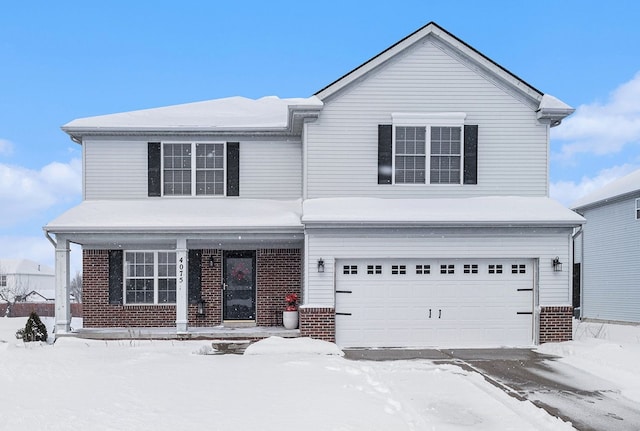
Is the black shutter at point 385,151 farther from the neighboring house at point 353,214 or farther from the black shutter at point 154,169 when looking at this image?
the black shutter at point 154,169

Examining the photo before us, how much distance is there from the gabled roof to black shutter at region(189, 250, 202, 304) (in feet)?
19.8

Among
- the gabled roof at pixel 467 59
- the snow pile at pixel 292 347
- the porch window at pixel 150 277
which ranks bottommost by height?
the snow pile at pixel 292 347

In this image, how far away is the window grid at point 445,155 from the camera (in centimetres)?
1312

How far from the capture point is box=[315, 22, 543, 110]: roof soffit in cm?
1294

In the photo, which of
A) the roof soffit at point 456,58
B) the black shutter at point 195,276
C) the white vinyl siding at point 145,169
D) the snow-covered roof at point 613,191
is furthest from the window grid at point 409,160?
the snow-covered roof at point 613,191

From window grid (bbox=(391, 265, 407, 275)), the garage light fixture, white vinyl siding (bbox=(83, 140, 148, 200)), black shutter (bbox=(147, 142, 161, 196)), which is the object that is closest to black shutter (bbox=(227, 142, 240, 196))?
black shutter (bbox=(147, 142, 161, 196))

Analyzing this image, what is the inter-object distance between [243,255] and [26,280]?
48941 mm

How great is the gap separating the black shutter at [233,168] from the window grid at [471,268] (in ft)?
22.4

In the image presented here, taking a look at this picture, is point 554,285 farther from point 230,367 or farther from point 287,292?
point 230,367

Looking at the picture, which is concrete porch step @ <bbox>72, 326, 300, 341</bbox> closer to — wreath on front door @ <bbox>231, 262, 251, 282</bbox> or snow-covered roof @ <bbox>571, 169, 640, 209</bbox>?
wreath on front door @ <bbox>231, 262, 251, 282</bbox>

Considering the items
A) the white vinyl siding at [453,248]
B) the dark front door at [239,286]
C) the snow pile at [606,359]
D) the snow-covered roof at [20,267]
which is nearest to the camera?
the snow pile at [606,359]

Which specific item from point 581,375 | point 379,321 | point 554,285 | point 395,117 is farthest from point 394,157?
point 581,375

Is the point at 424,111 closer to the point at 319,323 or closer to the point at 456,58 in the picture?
the point at 456,58

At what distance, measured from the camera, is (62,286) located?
42.7ft
